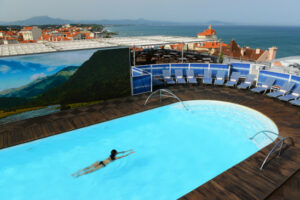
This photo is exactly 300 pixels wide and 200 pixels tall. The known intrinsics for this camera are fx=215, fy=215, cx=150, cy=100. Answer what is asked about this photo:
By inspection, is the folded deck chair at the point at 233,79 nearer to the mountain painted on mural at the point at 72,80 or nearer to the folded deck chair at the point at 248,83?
the folded deck chair at the point at 248,83

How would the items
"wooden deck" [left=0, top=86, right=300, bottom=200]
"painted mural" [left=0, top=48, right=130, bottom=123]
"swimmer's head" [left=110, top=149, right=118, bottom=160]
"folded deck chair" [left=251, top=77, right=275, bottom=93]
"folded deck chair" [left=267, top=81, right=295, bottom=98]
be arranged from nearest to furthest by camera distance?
"wooden deck" [left=0, top=86, right=300, bottom=200], "swimmer's head" [left=110, top=149, right=118, bottom=160], "painted mural" [left=0, top=48, right=130, bottom=123], "folded deck chair" [left=267, top=81, right=295, bottom=98], "folded deck chair" [left=251, top=77, right=275, bottom=93]

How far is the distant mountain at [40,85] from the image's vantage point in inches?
339

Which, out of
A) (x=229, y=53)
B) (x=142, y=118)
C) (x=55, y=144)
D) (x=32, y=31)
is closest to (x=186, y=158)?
(x=142, y=118)

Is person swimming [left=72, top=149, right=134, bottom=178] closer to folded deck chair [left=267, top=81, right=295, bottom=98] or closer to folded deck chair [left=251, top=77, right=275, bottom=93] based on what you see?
A: folded deck chair [left=267, top=81, right=295, bottom=98]

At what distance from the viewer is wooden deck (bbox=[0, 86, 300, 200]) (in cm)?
512

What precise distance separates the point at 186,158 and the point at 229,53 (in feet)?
180

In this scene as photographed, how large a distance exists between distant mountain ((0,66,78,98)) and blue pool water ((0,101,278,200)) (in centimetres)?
250

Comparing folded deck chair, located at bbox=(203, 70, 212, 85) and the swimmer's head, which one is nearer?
the swimmer's head

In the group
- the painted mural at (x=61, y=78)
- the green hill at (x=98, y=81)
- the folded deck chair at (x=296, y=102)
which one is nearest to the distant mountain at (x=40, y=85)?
the painted mural at (x=61, y=78)

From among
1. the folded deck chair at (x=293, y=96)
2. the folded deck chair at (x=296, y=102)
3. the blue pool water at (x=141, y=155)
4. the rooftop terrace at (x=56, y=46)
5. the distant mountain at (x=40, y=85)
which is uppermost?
the rooftop terrace at (x=56, y=46)

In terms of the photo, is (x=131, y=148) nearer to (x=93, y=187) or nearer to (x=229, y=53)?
(x=93, y=187)

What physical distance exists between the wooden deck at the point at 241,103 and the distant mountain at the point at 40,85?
3.63ft

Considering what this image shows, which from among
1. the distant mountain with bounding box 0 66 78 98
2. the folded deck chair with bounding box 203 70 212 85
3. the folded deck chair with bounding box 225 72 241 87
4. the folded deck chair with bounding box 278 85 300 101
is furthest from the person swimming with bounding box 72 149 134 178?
the folded deck chair with bounding box 225 72 241 87

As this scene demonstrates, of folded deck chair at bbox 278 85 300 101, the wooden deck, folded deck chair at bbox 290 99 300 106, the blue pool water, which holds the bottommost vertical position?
the blue pool water
